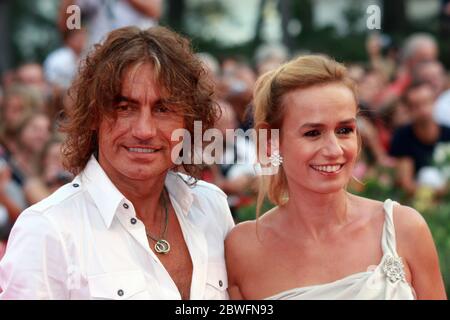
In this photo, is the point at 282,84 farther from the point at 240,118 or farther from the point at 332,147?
the point at 240,118

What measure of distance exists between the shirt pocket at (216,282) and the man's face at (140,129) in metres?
0.44

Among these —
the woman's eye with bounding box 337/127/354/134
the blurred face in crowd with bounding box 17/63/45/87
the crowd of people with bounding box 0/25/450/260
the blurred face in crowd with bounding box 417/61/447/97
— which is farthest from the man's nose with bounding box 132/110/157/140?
the blurred face in crowd with bounding box 417/61/447/97

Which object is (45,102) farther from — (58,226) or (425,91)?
(58,226)

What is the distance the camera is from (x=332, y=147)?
3.46 m

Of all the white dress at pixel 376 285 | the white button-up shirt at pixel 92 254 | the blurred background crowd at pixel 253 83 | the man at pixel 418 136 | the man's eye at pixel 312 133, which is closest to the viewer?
the white button-up shirt at pixel 92 254

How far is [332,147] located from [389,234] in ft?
1.29

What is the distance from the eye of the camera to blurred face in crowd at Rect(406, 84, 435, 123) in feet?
27.1

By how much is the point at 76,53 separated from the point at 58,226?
500 cm

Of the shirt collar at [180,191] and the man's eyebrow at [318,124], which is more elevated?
the man's eyebrow at [318,124]

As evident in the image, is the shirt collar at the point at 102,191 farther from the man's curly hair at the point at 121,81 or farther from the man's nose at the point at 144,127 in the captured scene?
the man's nose at the point at 144,127

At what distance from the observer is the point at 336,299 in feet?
11.0

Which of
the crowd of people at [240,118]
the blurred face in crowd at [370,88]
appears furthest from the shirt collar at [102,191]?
the blurred face in crowd at [370,88]

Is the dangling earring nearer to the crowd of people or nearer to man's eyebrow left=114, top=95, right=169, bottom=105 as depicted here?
man's eyebrow left=114, top=95, right=169, bottom=105

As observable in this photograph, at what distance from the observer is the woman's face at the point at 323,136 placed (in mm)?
3498
